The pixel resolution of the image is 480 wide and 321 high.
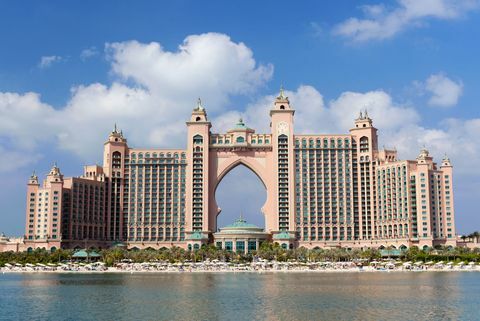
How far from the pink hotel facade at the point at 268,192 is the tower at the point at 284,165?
0.27 meters

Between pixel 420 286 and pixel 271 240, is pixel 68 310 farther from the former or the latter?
pixel 271 240

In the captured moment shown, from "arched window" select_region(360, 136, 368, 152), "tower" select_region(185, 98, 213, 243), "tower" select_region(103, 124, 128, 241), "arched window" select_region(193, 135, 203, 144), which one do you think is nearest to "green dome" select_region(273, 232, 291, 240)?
"tower" select_region(185, 98, 213, 243)

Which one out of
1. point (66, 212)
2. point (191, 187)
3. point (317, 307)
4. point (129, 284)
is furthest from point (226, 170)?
point (317, 307)

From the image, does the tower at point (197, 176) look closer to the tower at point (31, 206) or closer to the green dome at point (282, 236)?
the green dome at point (282, 236)

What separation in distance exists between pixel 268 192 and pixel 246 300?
10664cm

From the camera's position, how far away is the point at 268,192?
188750 millimetres

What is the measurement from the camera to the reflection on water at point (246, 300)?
6931cm

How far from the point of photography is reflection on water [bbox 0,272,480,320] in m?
69.3

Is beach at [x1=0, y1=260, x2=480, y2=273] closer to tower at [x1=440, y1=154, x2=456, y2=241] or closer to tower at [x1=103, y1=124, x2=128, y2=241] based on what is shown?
tower at [x1=440, y1=154, x2=456, y2=241]

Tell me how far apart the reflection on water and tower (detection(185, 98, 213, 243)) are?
7474 cm

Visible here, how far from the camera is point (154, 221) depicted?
19175 cm

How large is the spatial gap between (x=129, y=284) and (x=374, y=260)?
74240 millimetres

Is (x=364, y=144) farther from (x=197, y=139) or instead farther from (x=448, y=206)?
(x=197, y=139)

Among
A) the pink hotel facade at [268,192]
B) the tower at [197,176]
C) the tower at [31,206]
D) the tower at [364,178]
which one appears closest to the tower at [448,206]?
the pink hotel facade at [268,192]
